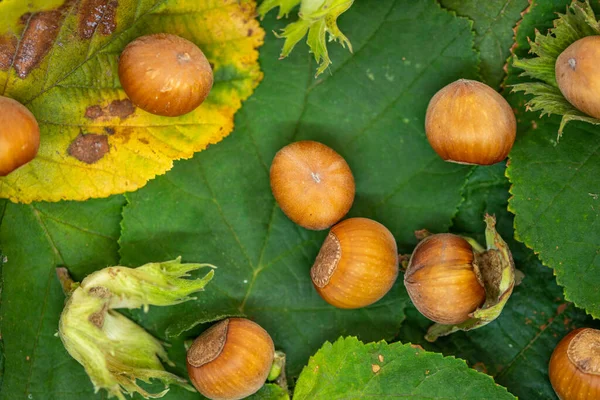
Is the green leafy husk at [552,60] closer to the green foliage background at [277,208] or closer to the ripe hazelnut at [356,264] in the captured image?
the green foliage background at [277,208]

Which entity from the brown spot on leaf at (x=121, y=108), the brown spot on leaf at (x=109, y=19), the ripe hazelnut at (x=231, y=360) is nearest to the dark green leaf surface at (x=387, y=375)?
the ripe hazelnut at (x=231, y=360)

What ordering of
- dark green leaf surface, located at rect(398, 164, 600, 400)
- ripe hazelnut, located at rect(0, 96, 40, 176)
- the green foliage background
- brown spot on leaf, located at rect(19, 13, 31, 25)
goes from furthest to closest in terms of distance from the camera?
dark green leaf surface, located at rect(398, 164, 600, 400) → the green foliage background → brown spot on leaf, located at rect(19, 13, 31, 25) → ripe hazelnut, located at rect(0, 96, 40, 176)

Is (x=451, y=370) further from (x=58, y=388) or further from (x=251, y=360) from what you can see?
(x=58, y=388)

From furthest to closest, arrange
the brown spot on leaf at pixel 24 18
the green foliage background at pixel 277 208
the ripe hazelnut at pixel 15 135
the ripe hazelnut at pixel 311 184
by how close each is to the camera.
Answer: the green foliage background at pixel 277 208, the ripe hazelnut at pixel 311 184, the brown spot on leaf at pixel 24 18, the ripe hazelnut at pixel 15 135

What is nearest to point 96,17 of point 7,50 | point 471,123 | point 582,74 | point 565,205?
point 7,50

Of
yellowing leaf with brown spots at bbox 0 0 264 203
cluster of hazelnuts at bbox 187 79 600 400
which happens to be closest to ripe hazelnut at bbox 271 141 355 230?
cluster of hazelnuts at bbox 187 79 600 400

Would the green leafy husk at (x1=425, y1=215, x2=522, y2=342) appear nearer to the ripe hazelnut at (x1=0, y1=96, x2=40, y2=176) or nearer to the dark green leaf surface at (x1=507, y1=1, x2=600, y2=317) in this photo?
the dark green leaf surface at (x1=507, y1=1, x2=600, y2=317)

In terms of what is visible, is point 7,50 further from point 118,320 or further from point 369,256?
point 369,256
